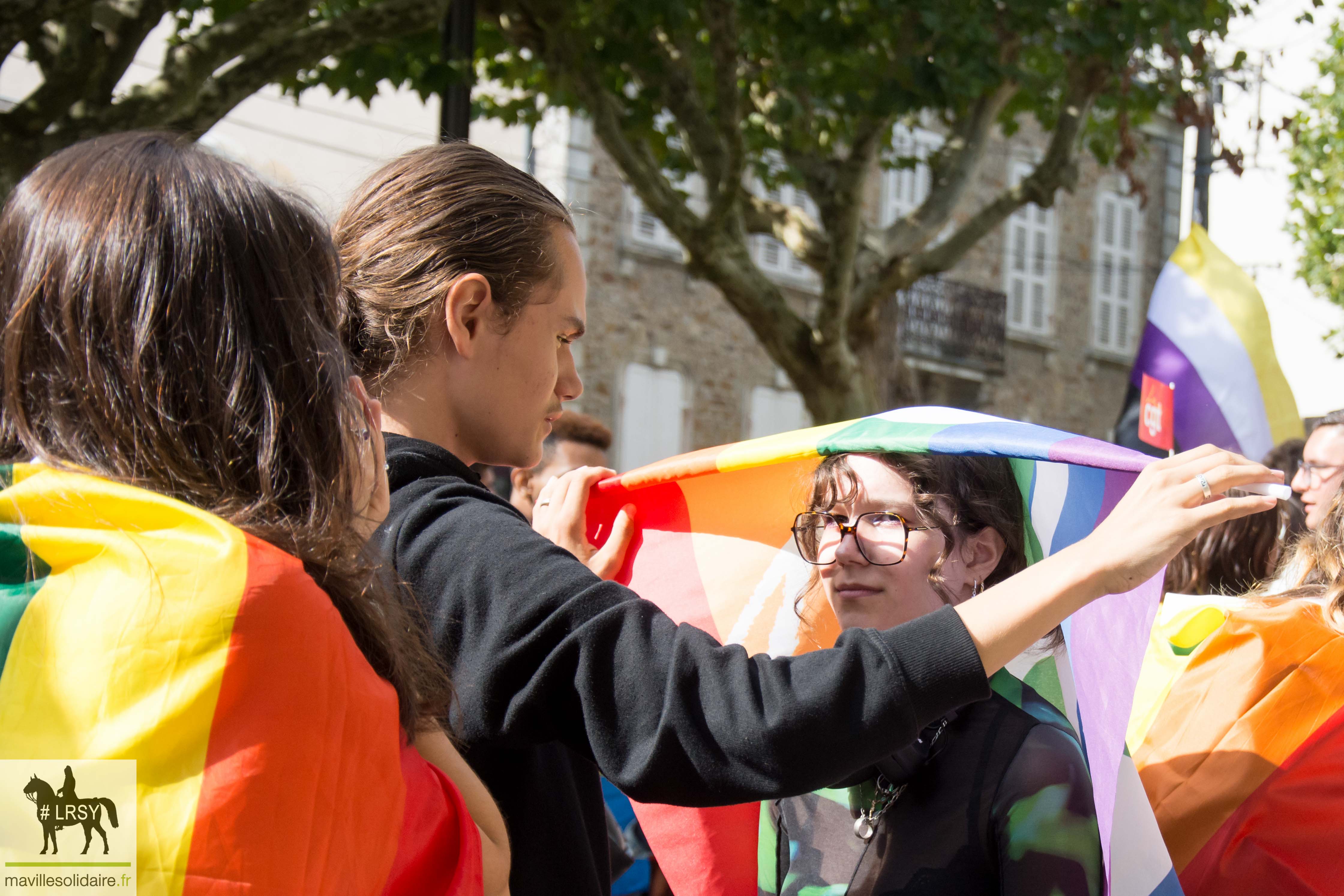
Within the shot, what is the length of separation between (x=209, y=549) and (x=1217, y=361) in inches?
236

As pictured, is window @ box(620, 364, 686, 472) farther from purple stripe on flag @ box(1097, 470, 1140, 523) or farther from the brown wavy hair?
purple stripe on flag @ box(1097, 470, 1140, 523)

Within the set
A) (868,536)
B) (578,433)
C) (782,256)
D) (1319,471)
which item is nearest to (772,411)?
(782,256)

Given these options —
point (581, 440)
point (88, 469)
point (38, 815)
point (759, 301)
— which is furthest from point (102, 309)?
point (759, 301)

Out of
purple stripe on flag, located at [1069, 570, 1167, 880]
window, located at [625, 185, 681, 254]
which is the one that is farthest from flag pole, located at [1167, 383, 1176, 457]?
window, located at [625, 185, 681, 254]

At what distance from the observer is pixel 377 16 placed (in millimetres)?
5332

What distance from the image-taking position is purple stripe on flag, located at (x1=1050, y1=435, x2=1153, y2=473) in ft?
5.15

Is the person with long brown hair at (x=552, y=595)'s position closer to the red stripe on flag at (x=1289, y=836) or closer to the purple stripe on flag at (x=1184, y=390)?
the red stripe on flag at (x=1289, y=836)

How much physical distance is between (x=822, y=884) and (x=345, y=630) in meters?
1.05

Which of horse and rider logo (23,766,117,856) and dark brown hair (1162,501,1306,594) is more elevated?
horse and rider logo (23,766,117,856)

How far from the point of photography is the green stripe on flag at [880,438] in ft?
5.94

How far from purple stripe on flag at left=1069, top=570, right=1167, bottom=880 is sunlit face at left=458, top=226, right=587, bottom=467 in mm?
813

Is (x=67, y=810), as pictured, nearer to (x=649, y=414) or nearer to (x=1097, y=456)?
(x=1097, y=456)

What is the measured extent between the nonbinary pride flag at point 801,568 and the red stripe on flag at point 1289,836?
0.20 m

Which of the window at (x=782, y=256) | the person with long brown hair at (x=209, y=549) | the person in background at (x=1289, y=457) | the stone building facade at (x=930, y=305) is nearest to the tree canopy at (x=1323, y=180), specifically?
the stone building facade at (x=930, y=305)
